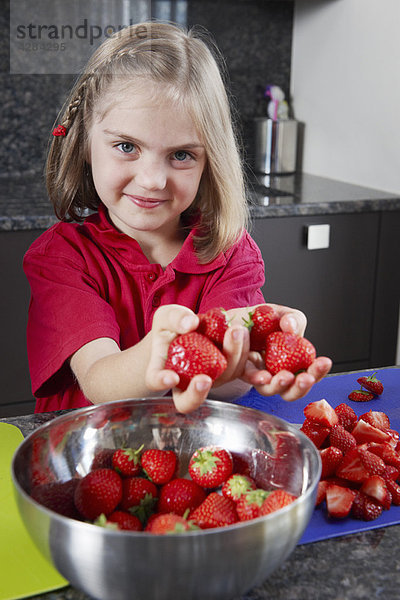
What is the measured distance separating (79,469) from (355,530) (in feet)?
0.99

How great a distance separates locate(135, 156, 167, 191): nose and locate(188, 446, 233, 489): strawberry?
0.50 meters

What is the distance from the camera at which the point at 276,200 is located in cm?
215

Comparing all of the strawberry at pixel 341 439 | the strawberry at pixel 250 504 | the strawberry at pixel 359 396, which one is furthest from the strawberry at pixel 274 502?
the strawberry at pixel 359 396

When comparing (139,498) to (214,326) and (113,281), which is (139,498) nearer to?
(214,326)

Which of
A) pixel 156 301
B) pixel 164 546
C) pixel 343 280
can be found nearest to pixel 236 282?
pixel 156 301

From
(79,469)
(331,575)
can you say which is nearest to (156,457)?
(79,469)

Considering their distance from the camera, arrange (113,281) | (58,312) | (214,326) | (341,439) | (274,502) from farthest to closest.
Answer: (113,281), (58,312), (341,439), (214,326), (274,502)

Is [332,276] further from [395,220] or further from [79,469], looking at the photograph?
[79,469]

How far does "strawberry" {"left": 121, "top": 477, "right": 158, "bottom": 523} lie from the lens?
2.31 feet

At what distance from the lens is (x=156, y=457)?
76 cm

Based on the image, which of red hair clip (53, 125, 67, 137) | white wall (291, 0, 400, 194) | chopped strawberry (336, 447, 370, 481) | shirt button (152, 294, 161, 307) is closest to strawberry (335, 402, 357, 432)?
chopped strawberry (336, 447, 370, 481)

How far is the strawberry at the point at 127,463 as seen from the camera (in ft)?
2.51

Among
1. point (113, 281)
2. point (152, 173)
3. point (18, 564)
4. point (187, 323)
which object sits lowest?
point (18, 564)

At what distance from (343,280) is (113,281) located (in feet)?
3.71
